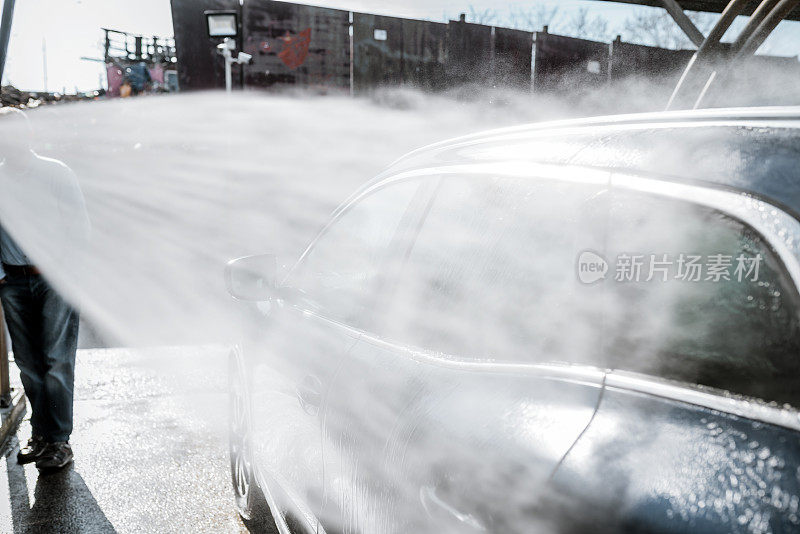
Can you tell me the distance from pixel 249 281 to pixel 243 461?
3.28ft

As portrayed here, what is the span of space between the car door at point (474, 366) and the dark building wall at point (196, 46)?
51.9ft

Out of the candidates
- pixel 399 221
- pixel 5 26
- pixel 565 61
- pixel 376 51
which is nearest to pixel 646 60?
pixel 565 61

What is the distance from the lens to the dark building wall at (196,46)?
15898 mm

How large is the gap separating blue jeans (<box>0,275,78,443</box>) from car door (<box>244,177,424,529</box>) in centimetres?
159

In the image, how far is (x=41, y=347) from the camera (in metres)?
3.80

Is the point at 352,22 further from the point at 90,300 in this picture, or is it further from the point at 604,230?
the point at 604,230

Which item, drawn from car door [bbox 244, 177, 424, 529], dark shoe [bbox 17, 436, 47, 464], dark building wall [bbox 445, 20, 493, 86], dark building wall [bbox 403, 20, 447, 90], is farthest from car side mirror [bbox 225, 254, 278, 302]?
dark building wall [bbox 445, 20, 493, 86]

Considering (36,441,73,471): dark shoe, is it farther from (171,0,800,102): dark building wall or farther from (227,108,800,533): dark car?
(171,0,800,102): dark building wall

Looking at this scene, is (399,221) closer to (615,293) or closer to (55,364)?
(615,293)

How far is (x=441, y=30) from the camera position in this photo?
17.5 meters

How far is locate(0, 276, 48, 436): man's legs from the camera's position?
372cm

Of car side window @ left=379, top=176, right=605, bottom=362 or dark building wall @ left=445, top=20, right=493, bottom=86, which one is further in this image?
dark building wall @ left=445, top=20, right=493, bottom=86

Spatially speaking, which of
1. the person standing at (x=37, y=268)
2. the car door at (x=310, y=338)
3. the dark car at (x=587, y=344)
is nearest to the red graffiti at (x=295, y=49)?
the person standing at (x=37, y=268)

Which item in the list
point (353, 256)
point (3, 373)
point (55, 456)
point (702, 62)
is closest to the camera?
point (702, 62)
